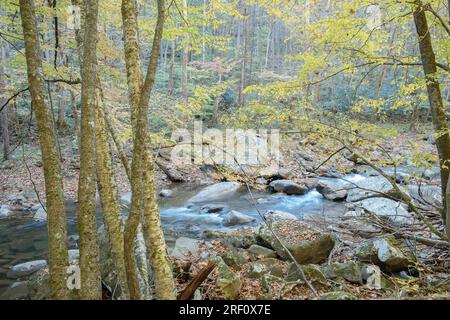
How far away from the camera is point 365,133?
20.2 feet

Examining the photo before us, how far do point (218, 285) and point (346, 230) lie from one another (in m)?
4.60

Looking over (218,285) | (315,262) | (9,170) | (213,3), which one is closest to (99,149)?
(218,285)

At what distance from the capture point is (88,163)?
305 centimetres

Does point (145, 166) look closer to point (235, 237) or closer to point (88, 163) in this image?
point (88, 163)

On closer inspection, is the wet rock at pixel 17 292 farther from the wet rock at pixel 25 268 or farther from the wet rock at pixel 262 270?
the wet rock at pixel 262 270

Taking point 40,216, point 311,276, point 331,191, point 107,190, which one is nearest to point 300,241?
point 311,276

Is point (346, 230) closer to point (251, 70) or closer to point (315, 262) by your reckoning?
point (315, 262)

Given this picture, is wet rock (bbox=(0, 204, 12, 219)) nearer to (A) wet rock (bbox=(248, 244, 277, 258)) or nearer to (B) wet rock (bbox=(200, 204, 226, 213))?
(B) wet rock (bbox=(200, 204, 226, 213))

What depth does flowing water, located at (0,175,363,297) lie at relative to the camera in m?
7.59

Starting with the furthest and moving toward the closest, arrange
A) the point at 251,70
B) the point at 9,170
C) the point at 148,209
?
the point at 251,70 < the point at 9,170 < the point at 148,209

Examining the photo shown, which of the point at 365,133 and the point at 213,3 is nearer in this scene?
the point at 213,3

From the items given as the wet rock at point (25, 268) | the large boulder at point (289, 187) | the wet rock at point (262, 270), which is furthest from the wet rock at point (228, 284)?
the large boulder at point (289, 187)

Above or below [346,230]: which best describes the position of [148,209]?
above

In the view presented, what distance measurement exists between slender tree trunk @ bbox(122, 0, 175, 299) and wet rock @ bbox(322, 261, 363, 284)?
305cm
